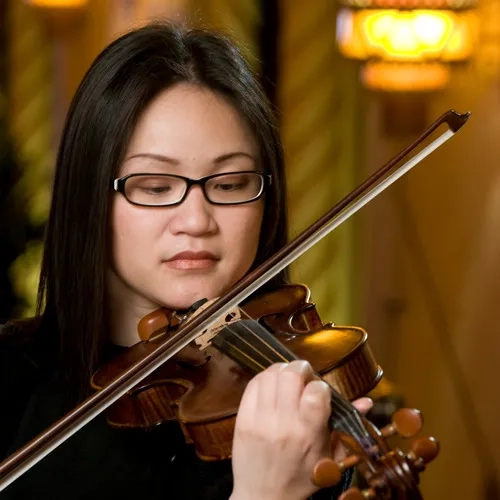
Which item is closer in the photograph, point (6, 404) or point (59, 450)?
point (59, 450)

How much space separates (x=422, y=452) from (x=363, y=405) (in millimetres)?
106

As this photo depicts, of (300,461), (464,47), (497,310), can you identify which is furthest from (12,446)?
(497,310)

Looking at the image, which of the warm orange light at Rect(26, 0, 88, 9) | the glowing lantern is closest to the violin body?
the glowing lantern

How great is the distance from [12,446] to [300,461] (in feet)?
1.38

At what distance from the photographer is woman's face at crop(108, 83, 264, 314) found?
1.25m

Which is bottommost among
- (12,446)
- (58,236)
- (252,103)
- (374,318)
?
(374,318)

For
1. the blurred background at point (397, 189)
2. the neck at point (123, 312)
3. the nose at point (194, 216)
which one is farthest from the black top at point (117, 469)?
the blurred background at point (397, 189)

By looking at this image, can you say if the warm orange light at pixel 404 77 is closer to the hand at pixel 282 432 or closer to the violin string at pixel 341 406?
the violin string at pixel 341 406

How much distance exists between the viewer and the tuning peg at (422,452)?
0.95 meters

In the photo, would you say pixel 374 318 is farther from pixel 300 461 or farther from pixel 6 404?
pixel 300 461

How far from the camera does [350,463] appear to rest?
37.6 inches

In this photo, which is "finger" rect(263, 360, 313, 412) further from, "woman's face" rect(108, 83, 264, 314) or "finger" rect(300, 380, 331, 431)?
"woman's face" rect(108, 83, 264, 314)

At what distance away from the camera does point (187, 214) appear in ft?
4.08

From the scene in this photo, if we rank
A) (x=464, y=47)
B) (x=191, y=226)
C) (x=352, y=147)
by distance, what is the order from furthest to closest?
(x=352, y=147) → (x=464, y=47) → (x=191, y=226)
